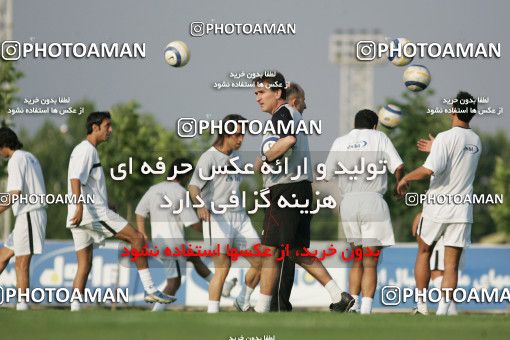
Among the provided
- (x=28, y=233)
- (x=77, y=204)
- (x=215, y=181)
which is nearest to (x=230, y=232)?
(x=215, y=181)

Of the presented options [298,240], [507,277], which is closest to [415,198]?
[298,240]

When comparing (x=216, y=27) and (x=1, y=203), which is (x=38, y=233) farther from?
(x=216, y=27)

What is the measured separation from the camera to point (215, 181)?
533 inches

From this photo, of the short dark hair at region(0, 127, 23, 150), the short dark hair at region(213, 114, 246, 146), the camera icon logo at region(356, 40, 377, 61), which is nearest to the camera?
the short dark hair at region(213, 114, 246, 146)

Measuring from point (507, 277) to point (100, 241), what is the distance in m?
12.8

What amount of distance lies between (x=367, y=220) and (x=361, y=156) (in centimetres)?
73

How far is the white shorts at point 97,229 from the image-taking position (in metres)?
13.0

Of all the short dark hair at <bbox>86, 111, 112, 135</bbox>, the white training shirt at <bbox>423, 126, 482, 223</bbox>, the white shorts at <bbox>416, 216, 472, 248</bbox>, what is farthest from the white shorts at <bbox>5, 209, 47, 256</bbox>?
the white training shirt at <bbox>423, 126, 482, 223</bbox>

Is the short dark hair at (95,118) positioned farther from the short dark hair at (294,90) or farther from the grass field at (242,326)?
the grass field at (242,326)

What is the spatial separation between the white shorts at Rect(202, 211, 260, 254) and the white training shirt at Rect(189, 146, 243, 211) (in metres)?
0.14

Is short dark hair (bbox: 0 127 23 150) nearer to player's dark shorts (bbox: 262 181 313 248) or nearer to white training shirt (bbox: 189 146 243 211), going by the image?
white training shirt (bbox: 189 146 243 211)

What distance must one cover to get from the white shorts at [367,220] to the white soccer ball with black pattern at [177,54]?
9.64ft

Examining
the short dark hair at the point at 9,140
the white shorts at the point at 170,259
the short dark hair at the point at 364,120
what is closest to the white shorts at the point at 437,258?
the short dark hair at the point at 364,120

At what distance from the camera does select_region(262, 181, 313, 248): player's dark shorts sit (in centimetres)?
A: 1191
